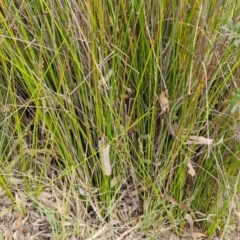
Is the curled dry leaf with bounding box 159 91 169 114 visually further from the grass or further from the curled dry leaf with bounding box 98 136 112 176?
the curled dry leaf with bounding box 98 136 112 176

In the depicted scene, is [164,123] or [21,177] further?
[21,177]

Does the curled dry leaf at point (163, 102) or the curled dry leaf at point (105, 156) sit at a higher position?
the curled dry leaf at point (163, 102)

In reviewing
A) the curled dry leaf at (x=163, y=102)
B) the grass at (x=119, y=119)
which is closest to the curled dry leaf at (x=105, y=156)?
the grass at (x=119, y=119)

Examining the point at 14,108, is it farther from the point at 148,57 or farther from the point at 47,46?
the point at 148,57

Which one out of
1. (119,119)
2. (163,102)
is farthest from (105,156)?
(163,102)

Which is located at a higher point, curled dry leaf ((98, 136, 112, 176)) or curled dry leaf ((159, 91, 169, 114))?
curled dry leaf ((159, 91, 169, 114))

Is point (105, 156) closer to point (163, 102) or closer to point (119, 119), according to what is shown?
point (119, 119)

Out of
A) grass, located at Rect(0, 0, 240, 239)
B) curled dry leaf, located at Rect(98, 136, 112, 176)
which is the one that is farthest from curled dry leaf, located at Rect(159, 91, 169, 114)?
curled dry leaf, located at Rect(98, 136, 112, 176)

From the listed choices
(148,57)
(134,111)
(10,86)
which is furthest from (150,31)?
(10,86)

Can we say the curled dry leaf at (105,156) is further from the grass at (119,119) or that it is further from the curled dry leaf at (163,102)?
the curled dry leaf at (163,102)
